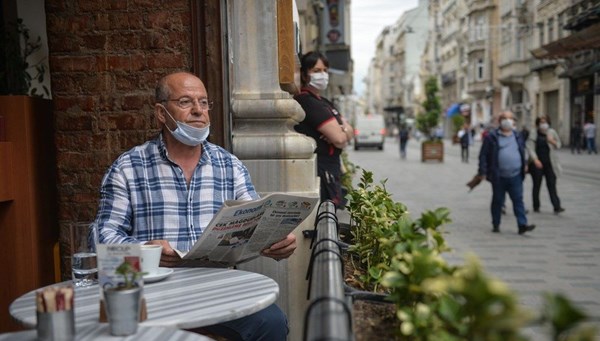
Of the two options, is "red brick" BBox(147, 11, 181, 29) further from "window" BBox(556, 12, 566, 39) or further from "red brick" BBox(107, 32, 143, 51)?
"window" BBox(556, 12, 566, 39)

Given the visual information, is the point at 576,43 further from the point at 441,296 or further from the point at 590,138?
the point at 441,296

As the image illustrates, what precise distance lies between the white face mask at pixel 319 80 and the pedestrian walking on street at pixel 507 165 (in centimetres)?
472

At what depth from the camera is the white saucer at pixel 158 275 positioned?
88.9 inches

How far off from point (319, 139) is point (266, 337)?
7.72 ft

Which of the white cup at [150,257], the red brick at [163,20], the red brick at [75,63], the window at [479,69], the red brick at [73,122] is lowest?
the white cup at [150,257]

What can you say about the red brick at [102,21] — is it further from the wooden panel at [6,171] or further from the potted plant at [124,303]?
the potted plant at [124,303]

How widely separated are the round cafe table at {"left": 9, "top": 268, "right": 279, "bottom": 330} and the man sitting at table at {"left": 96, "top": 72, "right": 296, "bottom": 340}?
0.42 metres

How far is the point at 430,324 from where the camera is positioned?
159cm

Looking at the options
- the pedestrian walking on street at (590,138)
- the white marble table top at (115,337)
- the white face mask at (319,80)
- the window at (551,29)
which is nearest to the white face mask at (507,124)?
the white face mask at (319,80)

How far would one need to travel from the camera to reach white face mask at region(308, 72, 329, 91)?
4930 millimetres

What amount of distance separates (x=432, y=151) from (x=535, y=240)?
1824 cm

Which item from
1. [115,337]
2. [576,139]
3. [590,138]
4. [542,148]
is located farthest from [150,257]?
[576,139]

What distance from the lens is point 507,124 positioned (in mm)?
8938

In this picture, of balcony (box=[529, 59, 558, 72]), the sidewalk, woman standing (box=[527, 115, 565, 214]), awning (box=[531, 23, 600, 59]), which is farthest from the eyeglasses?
balcony (box=[529, 59, 558, 72])
